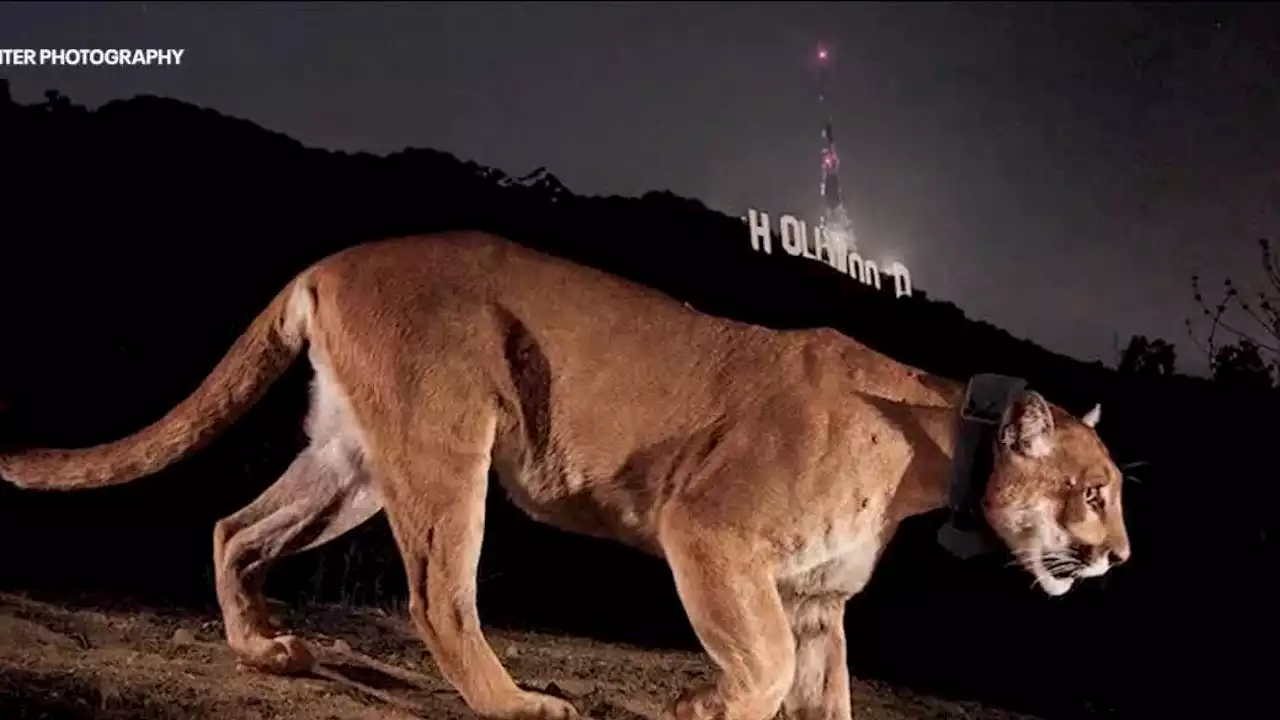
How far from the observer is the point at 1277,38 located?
5.12 meters

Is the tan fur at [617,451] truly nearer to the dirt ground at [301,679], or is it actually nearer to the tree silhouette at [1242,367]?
the dirt ground at [301,679]

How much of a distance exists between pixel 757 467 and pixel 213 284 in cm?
327

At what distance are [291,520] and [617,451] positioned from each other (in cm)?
123

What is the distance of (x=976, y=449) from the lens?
3.64 m

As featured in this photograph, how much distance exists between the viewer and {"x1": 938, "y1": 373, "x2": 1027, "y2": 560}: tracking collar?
11.9ft

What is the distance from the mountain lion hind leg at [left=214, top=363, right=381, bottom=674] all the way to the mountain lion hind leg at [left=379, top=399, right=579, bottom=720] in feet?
1.51

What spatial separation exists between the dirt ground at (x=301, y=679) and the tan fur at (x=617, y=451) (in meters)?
0.26

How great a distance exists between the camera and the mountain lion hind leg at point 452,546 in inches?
141

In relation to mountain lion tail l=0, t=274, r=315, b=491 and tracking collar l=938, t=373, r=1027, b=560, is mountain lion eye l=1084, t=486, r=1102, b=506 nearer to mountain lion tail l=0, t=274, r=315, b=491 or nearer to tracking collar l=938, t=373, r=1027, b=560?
tracking collar l=938, t=373, r=1027, b=560

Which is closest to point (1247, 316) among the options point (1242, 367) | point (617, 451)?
point (1242, 367)

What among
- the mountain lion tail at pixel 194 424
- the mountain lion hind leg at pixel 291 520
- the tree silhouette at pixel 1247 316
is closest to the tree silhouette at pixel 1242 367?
the tree silhouette at pixel 1247 316

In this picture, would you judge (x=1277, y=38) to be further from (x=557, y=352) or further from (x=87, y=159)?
(x=87, y=159)

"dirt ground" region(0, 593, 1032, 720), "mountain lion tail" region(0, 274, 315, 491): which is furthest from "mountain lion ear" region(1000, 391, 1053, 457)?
"mountain lion tail" region(0, 274, 315, 491)

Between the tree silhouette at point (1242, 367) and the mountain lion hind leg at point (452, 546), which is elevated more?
the tree silhouette at point (1242, 367)
